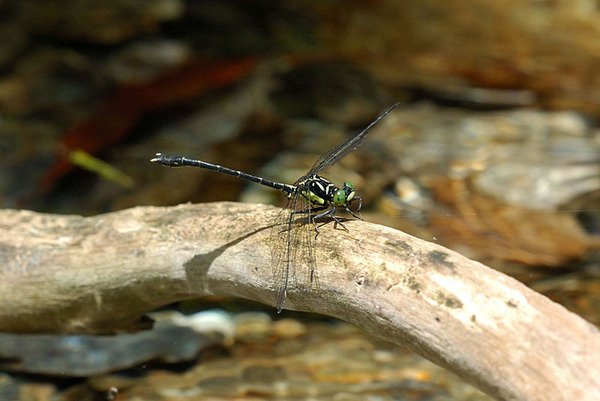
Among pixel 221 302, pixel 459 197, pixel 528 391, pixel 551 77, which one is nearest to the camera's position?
pixel 528 391

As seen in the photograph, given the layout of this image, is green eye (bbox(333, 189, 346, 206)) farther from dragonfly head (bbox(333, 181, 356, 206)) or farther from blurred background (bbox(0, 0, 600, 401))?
blurred background (bbox(0, 0, 600, 401))

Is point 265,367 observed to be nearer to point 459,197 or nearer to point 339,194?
point 339,194

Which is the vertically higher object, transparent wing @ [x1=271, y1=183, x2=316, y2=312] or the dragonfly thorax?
the dragonfly thorax

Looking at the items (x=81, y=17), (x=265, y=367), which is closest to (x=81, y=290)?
(x=265, y=367)

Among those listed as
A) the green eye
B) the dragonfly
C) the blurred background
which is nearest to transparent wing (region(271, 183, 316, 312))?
the dragonfly

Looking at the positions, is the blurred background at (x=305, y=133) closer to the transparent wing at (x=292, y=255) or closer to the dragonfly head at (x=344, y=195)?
the dragonfly head at (x=344, y=195)

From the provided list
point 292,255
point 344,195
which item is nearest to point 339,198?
point 344,195

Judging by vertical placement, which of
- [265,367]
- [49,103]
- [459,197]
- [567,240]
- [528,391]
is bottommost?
[528,391]
